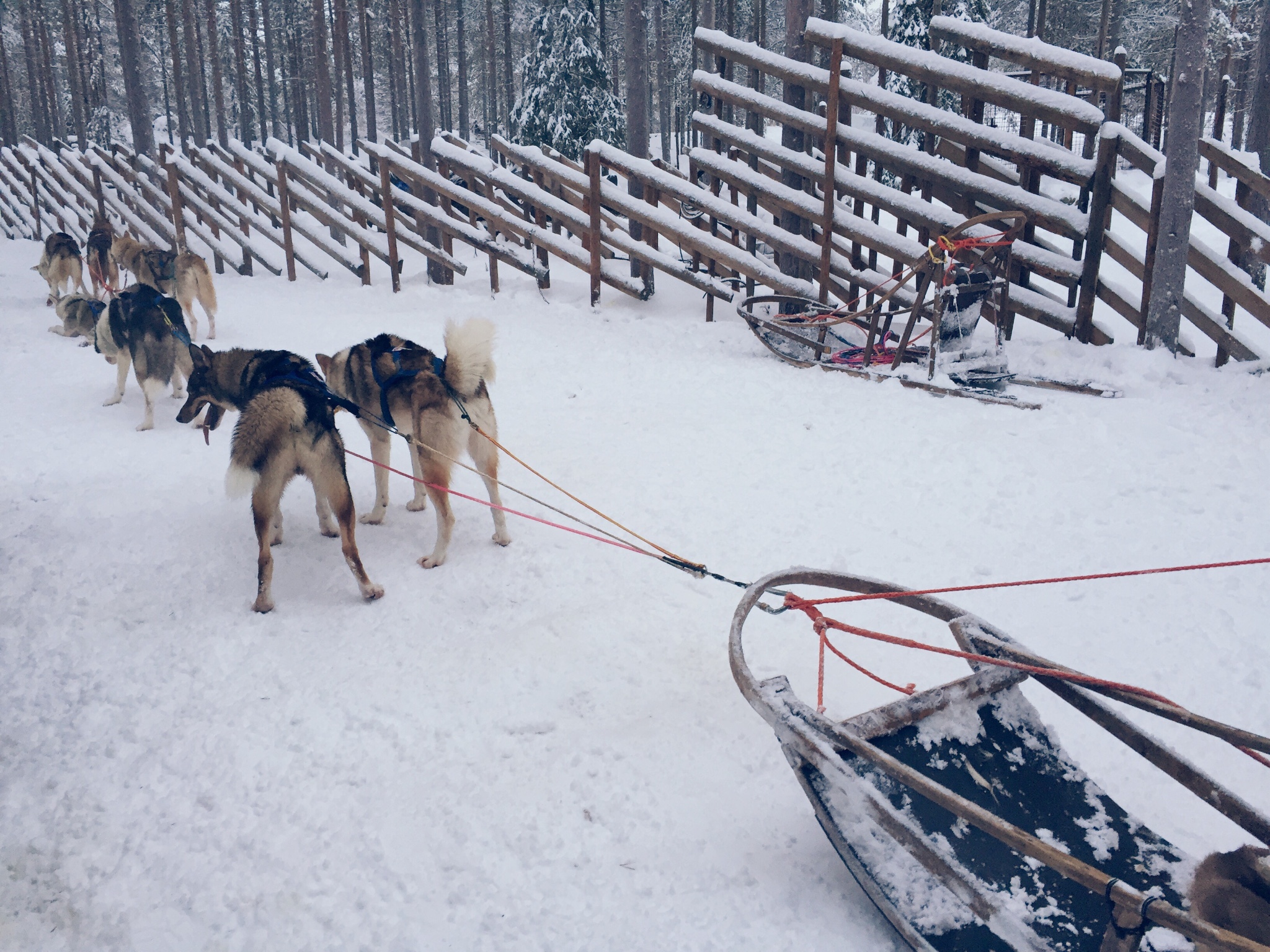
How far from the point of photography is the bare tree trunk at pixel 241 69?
31.1 metres

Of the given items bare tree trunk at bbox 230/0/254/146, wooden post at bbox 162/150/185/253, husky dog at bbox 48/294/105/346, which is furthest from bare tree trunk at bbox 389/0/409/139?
husky dog at bbox 48/294/105/346

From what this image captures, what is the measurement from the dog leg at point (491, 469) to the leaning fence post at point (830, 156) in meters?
5.29

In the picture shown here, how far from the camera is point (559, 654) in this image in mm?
3932

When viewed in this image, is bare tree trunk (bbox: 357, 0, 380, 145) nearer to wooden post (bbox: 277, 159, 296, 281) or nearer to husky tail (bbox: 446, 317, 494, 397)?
wooden post (bbox: 277, 159, 296, 281)

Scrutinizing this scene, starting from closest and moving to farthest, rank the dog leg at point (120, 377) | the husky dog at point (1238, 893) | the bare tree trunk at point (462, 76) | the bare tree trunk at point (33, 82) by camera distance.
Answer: the husky dog at point (1238, 893)
the dog leg at point (120, 377)
the bare tree trunk at point (33, 82)
the bare tree trunk at point (462, 76)

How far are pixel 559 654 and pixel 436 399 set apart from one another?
66.2 inches

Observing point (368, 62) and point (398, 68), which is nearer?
point (368, 62)

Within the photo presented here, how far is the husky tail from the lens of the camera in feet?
15.2

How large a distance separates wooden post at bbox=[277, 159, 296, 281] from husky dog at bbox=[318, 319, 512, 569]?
8.99m

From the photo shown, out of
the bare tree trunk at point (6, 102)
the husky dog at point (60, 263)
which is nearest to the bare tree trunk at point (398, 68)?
the bare tree trunk at point (6, 102)

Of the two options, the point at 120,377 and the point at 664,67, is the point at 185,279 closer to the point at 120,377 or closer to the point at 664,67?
the point at 120,377

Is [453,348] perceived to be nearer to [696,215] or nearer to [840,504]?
[840,504]

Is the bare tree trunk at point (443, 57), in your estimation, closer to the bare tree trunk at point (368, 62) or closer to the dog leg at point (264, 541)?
A: the bare tree trunk at point (368, 62)

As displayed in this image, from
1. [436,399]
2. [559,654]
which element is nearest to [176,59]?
[436,399]
